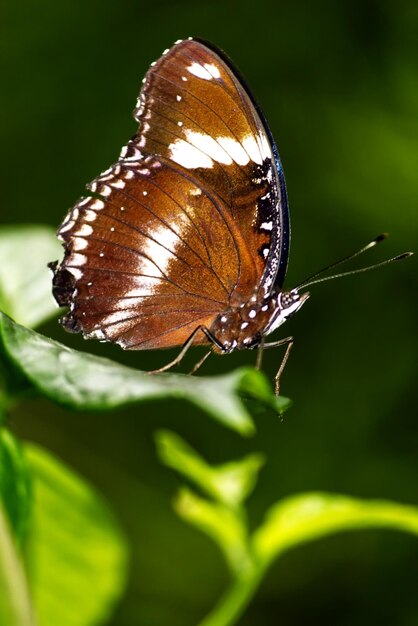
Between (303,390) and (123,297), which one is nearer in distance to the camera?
(123,297)

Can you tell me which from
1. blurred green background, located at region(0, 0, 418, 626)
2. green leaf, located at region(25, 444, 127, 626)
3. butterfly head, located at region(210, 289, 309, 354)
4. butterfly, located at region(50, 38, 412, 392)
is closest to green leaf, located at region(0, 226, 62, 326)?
butterfly, located at region(50, 38, 412, 392)

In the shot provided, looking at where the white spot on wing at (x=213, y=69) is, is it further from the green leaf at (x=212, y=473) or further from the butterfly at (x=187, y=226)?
the green leaf at (x=212, y=473)

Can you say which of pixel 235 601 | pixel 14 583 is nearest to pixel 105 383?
pixel 14 583

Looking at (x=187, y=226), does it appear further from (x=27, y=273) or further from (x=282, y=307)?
(x=27, y=273)

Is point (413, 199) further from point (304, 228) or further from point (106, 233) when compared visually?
point (106, 233)

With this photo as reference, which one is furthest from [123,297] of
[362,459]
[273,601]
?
[273,601]

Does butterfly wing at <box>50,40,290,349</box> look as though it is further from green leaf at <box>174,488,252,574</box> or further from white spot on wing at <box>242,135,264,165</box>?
green leaf at <box>174,488,252,574</box>

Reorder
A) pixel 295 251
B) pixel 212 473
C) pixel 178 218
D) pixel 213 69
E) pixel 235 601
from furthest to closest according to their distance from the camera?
pixel 295 251, pixel 178 218, pixel 213 69, pixel 212 473, pixel 235 601
